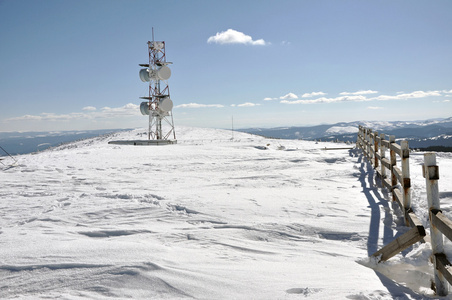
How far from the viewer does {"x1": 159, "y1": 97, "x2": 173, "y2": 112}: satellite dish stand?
90.7ft

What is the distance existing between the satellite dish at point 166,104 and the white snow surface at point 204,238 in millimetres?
18864

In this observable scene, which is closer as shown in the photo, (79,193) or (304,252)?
(304,252)

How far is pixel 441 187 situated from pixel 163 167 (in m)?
9.26

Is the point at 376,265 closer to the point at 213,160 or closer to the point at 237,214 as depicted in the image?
the point at 237,214

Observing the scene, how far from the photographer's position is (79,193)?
7.18 metres

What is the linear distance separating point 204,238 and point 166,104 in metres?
24.7

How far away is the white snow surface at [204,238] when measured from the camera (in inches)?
118

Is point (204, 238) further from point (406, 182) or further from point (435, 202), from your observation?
point (406, 182)

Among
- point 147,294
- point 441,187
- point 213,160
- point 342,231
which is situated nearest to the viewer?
point 147,294

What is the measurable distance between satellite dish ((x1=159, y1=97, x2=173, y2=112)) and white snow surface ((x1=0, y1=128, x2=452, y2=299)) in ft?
61.9

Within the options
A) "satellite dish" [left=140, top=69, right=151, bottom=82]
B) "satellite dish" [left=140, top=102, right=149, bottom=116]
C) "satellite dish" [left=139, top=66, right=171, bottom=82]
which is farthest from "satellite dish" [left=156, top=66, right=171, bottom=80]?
"satellite dish" [left=140, top=102, right=149, bottom=116]

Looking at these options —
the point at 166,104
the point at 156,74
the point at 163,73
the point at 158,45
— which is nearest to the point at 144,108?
the point at 166,104

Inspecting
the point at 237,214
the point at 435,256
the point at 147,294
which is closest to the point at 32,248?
the point at 147,294

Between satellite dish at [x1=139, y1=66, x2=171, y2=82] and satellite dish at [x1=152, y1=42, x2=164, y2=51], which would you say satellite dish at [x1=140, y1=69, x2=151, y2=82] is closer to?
satellite dish at [x1=139, y1=66, x2=171, y2=82]
